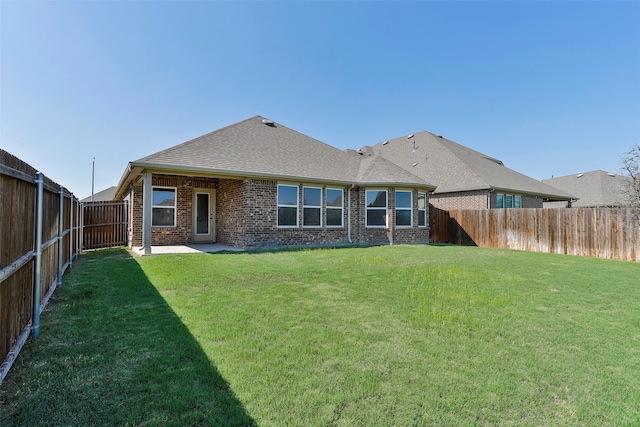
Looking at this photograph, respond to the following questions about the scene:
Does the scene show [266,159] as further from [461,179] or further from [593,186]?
[593,186]

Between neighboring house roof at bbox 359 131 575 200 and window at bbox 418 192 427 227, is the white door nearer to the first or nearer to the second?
window at bbox 418 192 427 227

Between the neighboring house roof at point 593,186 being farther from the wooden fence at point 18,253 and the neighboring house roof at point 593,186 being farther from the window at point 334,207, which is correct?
the wooden fence at point 18,253

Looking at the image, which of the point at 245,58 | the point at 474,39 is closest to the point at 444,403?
the point at 245,58

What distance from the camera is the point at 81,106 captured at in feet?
46.0

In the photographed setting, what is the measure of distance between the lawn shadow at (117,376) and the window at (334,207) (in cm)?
971

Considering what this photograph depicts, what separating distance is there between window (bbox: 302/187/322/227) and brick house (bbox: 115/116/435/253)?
0.14 ft

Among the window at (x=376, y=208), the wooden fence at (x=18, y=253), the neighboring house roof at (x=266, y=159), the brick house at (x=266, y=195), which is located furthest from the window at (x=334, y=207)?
the wooden fence at (x=18, y=253)

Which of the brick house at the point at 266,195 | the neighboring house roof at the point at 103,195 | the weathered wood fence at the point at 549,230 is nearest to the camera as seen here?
the weathered wood fence at the point at 549,230

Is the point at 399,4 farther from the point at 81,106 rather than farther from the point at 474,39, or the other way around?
the point at 81,106

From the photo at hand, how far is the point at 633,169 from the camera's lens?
34.3 ft

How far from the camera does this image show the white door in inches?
527

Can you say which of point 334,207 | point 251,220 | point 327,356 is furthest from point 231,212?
point 327,356

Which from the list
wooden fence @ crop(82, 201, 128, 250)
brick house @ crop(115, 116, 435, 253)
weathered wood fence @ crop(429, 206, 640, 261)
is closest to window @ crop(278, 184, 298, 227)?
brick house @ crop(115, 116, 435, 253)

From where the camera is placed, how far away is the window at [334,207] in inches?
529
